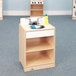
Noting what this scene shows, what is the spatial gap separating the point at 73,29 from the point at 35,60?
8.81 ft

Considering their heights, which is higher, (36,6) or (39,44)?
(36,6)

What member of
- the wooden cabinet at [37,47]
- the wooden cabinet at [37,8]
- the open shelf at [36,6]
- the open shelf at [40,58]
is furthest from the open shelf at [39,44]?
the open shelf at [36,6]

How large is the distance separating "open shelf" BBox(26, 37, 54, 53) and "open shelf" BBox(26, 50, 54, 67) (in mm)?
118

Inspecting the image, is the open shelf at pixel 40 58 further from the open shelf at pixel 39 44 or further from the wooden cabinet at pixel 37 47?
the open shelf at pixel 39 44

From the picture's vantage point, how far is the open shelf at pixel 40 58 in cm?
269

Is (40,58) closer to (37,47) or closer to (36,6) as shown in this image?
(37,47)

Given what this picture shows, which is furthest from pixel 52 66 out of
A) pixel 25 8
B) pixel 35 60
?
pixel 25 8

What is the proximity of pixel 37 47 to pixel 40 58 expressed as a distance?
0.25m

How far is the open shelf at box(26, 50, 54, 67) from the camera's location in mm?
2689

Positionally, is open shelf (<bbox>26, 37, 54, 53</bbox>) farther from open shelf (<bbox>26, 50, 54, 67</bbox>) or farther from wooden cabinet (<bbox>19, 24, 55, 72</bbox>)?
open shelf (<bbox>26, 50, 54, 67</bbox>)

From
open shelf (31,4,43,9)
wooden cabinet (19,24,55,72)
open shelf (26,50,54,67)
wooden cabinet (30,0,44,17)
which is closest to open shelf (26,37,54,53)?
wooden cabinet (19,24,55,72)

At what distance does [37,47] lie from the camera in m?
2.68

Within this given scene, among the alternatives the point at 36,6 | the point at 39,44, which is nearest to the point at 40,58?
the point at 39,44

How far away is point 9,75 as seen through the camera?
2504mm
